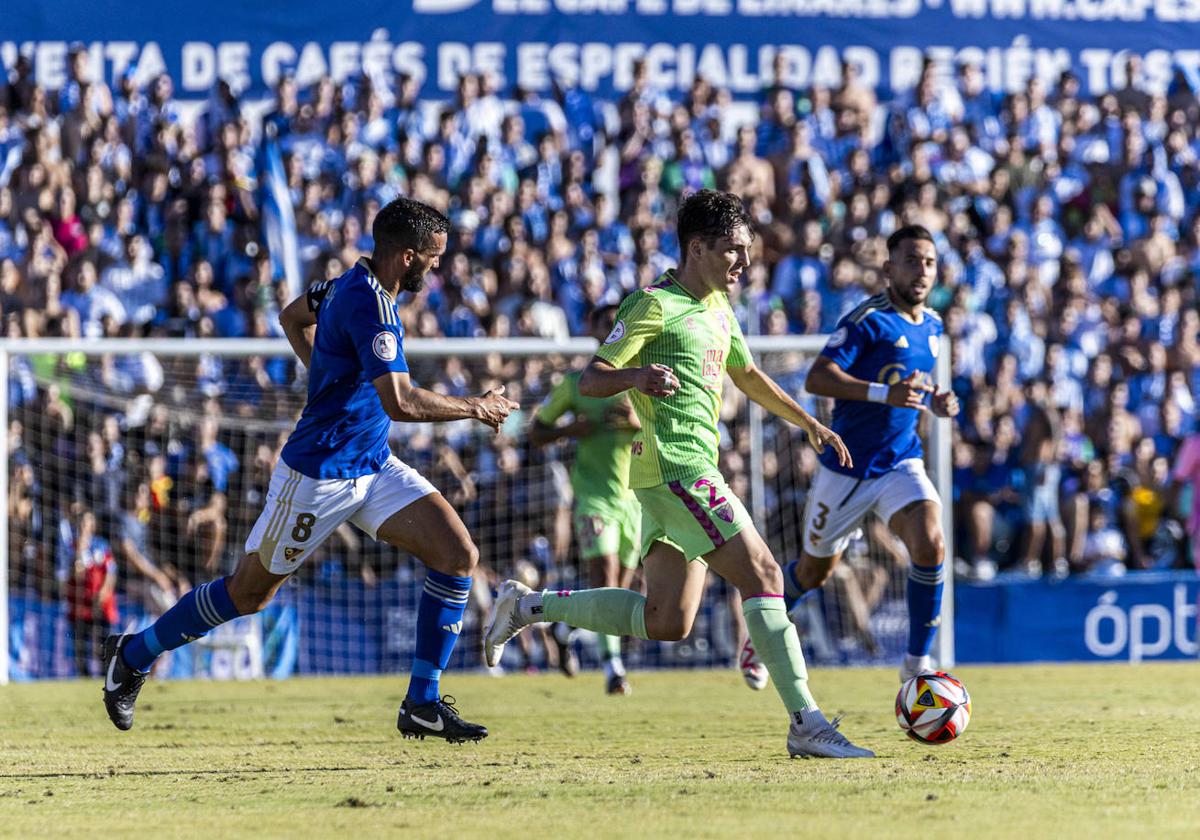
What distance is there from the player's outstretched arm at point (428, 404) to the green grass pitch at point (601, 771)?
1513 millimetres

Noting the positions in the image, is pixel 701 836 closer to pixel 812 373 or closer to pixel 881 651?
Result: pixel 812 373

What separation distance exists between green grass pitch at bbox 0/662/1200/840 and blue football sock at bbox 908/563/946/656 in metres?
0.52

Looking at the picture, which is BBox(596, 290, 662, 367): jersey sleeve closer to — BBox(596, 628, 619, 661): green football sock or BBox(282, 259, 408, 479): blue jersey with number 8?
BBox(282, 259, 408, 479): blue jersey with number 8

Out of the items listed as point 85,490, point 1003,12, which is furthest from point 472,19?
point 85,490

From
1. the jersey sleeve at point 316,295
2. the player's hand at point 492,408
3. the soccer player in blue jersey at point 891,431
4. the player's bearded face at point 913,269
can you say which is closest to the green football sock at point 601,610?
the player's hand at point 492,408

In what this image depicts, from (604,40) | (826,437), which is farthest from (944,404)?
(604,40)

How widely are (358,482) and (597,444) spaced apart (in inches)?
166

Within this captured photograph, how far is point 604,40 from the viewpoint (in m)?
20.8

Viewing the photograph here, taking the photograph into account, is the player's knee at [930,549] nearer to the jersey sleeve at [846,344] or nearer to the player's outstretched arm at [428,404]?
the jersey sleeve at [846,344]

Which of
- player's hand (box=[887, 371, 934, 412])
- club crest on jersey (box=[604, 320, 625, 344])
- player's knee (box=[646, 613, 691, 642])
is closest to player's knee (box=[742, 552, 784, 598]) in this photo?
player's knee (box=[646, 613, 691, 642])

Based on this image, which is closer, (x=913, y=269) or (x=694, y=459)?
(x=694, y=459)

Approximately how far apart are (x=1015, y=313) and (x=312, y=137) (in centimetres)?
784

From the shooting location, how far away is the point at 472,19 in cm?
2070

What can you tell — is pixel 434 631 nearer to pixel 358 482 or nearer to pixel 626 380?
pixel 358 482
